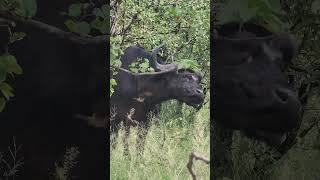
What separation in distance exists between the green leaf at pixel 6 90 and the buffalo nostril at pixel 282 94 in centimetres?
128

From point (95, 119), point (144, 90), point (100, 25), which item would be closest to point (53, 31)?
point (100, 25)

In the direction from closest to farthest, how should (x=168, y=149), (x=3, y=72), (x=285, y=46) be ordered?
(x=3, y=72) < (x=285, y=46) < (x=168, y=149)

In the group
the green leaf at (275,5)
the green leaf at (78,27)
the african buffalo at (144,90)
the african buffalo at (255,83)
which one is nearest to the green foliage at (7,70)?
the green leaf at (78,27)

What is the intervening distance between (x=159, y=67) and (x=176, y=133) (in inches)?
14.9

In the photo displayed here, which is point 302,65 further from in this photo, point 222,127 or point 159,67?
point 159,67

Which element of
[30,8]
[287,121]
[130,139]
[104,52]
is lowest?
[130,139]

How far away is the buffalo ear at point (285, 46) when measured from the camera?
224 cm

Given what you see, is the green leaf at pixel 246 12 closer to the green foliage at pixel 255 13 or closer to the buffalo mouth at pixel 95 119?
the green foliage at pixel 255 13

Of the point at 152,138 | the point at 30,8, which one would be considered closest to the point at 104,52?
the point at 30,8

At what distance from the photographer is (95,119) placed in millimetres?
2271

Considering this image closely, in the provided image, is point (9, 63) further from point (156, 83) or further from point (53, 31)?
point (156, 83)

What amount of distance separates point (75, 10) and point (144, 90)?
61 centimetres

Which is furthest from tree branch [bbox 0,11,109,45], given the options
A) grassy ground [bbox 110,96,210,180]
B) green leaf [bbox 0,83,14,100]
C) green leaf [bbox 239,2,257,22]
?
green leaf [bbox 239,2,257,22]

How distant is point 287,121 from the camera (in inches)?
90.0
